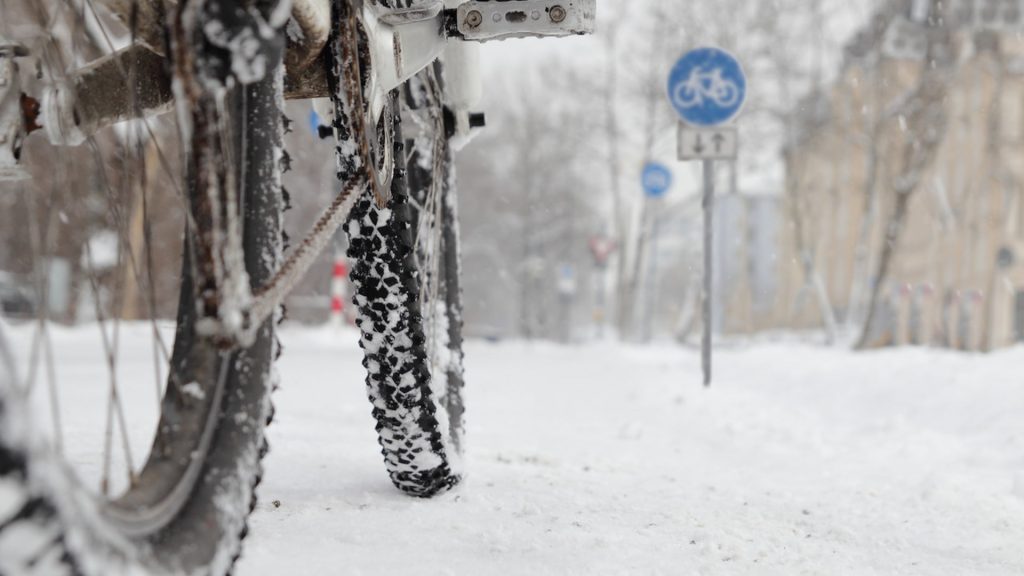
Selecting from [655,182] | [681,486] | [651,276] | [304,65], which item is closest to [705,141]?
[681,486]

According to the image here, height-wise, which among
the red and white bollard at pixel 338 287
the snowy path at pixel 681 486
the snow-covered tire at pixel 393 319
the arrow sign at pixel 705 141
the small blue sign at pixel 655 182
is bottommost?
the red and white bollard at pixel 338 287

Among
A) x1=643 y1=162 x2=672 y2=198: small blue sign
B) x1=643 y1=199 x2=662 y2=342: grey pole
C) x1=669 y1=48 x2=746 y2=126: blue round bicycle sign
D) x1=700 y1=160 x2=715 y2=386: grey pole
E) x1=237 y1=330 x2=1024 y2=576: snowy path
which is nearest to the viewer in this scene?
x1=237 y1=330 x2=1024 y2=576: snowy path

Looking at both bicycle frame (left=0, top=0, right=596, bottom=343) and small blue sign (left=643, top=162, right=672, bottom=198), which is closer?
bicycle frame (left=0, top=0, right=596, bottom=343)

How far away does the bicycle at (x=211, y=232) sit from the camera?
3.24 feet

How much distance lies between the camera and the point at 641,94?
27.9m

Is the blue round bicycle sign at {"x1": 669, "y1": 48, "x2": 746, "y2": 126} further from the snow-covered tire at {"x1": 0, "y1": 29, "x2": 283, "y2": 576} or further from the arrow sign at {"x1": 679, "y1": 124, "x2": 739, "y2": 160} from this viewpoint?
the snow-covered tire at {"x1": 0, "y1": 29, "x2": 283, "y2": 576}

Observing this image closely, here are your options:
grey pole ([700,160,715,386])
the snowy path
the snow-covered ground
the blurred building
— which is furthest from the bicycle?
the blurred building

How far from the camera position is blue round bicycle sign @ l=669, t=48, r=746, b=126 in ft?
24.4

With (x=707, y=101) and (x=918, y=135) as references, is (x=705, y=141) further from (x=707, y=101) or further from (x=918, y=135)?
(x=918, y=135)

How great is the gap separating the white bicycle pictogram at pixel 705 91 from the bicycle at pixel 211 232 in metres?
5.48

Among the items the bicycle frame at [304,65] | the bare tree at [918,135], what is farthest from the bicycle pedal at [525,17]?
the bare tree at [918,135]

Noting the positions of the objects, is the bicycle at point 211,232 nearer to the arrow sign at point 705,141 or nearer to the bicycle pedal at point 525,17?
the bicycle pedal at point 525,17

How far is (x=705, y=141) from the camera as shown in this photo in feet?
24.6

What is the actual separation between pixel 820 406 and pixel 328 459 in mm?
4330
